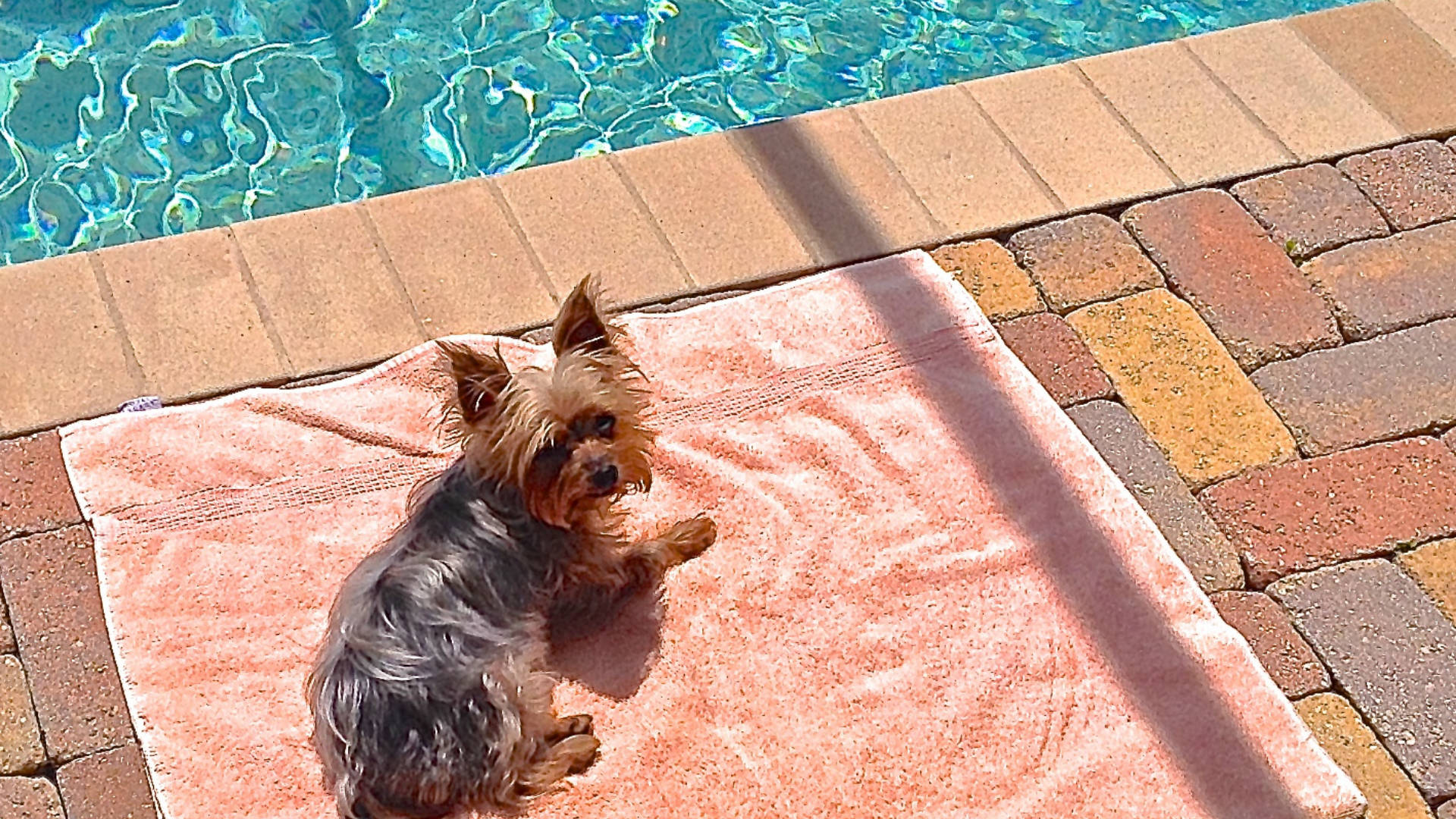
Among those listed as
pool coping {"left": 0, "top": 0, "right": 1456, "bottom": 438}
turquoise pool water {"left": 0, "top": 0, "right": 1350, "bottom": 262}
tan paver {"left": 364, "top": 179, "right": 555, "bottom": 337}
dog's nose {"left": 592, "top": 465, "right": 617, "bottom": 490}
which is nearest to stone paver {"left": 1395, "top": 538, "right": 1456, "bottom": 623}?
pool coping {"left": 0, "top": 0, "right": 1456, "bottom": 438}

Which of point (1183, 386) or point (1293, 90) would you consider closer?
point (1183, 386)

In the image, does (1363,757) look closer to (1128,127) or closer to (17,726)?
(1128,127)

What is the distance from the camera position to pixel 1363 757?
13.9ft

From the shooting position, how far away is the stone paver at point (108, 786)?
4.07 meters

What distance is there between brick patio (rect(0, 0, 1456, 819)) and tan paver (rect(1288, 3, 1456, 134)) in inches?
0.6

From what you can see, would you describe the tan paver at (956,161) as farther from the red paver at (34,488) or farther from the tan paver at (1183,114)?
the red paver at (34,488)

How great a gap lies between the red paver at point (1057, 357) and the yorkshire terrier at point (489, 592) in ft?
4.54

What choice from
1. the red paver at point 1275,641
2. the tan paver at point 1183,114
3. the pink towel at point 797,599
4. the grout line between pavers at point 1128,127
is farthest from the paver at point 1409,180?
the red paver at point 1275,641

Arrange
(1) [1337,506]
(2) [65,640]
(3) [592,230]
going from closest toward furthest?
(2) [65,640] < (1) [1337,506] < (3) [592,230]

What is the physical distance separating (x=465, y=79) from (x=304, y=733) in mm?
3626

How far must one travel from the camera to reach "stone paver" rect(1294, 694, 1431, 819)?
416 centimetres

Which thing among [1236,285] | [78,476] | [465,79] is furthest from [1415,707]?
[465,79]

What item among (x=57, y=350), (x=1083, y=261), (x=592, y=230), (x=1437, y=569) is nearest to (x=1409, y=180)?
(x=1083, y=261)

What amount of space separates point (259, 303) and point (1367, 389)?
333cm
